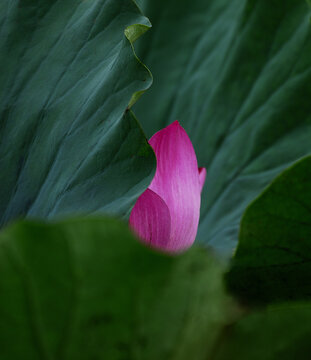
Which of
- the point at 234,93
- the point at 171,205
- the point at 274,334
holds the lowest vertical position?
the point at 234,93

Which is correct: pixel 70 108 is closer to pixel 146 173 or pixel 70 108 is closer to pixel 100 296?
pixel 146 173

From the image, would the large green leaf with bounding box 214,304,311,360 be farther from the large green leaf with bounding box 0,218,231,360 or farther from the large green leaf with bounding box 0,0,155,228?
the large green leaf with bounding box 0,0,155,228

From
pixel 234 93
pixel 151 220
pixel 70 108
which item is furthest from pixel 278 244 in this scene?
pixel 234 93

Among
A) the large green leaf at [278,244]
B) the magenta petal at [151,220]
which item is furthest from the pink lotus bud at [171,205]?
the large green leaf at [278,244]

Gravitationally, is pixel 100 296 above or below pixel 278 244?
above

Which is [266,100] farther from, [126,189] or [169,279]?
[169,279]

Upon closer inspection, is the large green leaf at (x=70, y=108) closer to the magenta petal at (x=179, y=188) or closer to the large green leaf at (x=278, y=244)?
the magenta petal at (x=179, y=188)

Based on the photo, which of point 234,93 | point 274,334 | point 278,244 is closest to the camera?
point 274,334
